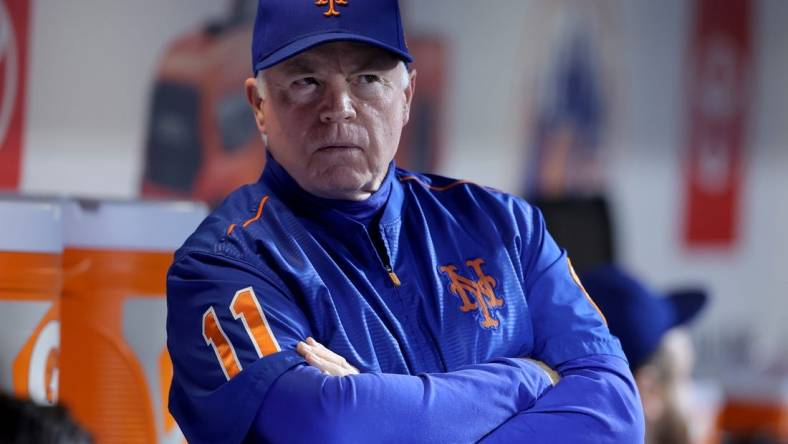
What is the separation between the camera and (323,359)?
1612 millimetres

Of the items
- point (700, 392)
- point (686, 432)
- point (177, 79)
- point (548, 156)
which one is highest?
point (177, 79)

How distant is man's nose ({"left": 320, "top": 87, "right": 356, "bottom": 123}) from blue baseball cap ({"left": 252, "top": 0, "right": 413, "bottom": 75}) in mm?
71

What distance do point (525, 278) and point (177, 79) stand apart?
130cm

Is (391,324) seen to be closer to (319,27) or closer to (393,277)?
(393,277)

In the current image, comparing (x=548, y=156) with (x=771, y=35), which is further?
(x=771, y=35)

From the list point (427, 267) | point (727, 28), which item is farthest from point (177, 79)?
point (727, 28)

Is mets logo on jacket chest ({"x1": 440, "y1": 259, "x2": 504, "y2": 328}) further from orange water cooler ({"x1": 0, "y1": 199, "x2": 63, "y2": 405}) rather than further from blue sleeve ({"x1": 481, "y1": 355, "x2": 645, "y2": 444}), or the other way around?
orange water cooler ({"x1": 0, "y1": 199, "x2": 63, "y2": 405})

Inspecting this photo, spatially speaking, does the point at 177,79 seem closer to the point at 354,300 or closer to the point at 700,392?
the point at 354,300

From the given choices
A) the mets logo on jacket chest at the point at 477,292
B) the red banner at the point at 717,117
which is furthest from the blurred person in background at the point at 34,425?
the red banner at the point at 717,117

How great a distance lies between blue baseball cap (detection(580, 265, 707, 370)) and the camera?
109 inches

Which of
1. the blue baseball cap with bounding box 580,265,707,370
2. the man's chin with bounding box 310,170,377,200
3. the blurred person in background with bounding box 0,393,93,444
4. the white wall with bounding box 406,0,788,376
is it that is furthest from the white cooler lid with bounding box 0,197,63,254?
the white wall with bounding box 406,0,788,376

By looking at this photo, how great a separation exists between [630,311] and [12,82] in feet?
4.32

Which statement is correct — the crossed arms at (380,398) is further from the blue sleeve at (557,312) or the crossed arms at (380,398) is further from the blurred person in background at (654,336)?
the blurred person in background at (654,336)

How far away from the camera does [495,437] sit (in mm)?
1651
